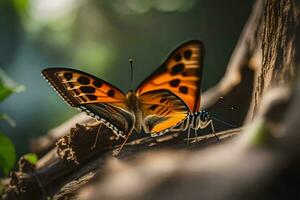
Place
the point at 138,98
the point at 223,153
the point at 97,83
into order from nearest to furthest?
the point at 223,153, the point at 97,83, the point at 138,98

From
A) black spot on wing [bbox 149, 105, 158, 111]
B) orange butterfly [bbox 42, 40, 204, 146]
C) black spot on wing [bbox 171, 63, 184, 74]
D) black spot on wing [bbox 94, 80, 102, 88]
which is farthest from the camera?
black spot on wing [bbox 149, 105, 158, 111]

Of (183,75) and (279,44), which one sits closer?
(279,44)

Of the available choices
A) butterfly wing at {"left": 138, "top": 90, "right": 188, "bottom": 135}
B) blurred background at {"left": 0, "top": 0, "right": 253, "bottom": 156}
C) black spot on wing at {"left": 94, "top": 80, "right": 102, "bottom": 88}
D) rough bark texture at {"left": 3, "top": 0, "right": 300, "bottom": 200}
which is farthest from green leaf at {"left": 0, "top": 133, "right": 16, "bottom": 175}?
blurred background at {"left": 0, "top": 0, "right": 253, "bottom": 156}

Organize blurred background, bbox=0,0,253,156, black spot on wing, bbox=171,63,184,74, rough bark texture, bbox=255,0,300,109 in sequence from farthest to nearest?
blurred background, bbox=0,0,253,156
black spot on wing, bbox=171,63,184,74
rough bark texture, bbox=255,0,300,109

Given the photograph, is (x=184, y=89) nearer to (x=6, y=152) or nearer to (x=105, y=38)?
(x=6, y=152)

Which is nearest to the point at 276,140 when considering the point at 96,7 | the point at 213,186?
the point at 213,186

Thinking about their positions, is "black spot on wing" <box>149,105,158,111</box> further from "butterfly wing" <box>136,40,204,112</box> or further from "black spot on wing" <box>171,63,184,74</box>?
"black spot on wing" <box>171,63,184,74</box>

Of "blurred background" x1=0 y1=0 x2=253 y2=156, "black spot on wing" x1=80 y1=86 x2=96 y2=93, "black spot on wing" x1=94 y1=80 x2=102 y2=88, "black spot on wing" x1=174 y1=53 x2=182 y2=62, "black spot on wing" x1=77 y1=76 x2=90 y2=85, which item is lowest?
"blurred background" x1=0 y1=0 x2=253 y2=156

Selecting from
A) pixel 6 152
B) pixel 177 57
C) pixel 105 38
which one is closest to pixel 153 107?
pixel 177 57

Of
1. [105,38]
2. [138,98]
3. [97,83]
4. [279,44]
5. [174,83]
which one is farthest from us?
[105,38]
